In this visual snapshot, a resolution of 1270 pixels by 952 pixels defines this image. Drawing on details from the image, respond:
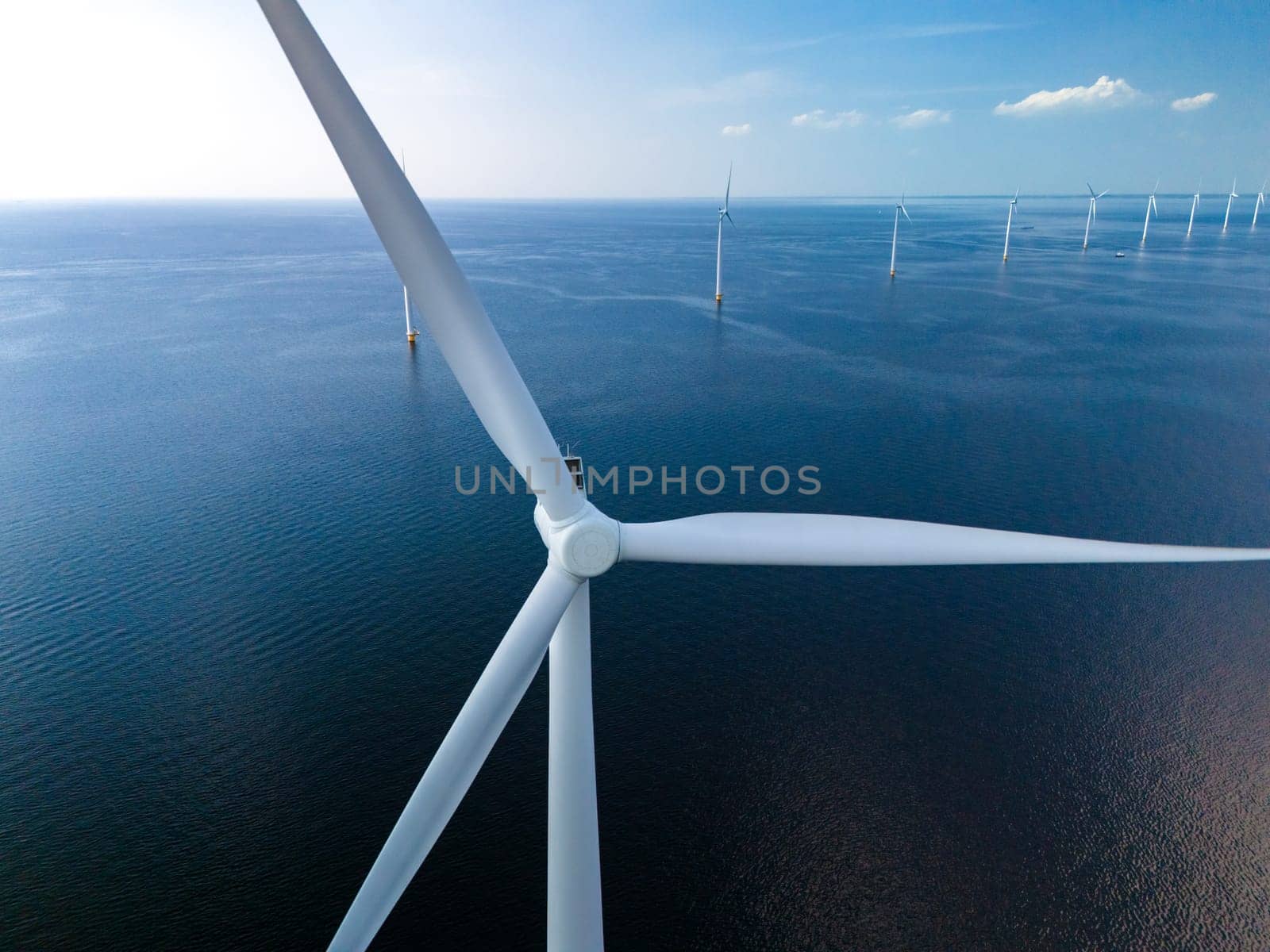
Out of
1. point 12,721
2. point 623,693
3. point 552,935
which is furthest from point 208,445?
point 552,935

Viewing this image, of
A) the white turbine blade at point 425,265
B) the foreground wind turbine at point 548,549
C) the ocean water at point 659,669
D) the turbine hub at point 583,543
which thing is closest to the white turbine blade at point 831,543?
the foreground wind turbine at point 548,549

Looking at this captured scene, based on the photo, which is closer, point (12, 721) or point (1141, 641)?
point (12, 721)

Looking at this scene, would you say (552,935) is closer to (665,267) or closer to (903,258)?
(665,267)

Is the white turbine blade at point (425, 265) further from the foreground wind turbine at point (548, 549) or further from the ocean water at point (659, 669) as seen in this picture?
the ocean water at point (659, 669)

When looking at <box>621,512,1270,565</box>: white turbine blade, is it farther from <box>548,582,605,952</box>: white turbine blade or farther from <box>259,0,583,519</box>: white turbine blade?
<box>259,0,583,519</box>: white turbine blade

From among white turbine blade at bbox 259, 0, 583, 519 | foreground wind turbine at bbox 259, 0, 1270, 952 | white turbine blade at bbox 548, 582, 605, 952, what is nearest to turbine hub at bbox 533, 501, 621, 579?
foreground wind turbine at bbox 259, 0, 1270, 952

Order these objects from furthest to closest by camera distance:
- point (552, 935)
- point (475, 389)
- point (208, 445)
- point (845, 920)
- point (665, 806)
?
point (208, 445) < point (665, 806) < point (845, 920) < point (552, 935) < point (475, 389)

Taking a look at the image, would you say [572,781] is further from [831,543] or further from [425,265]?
[425,265]
